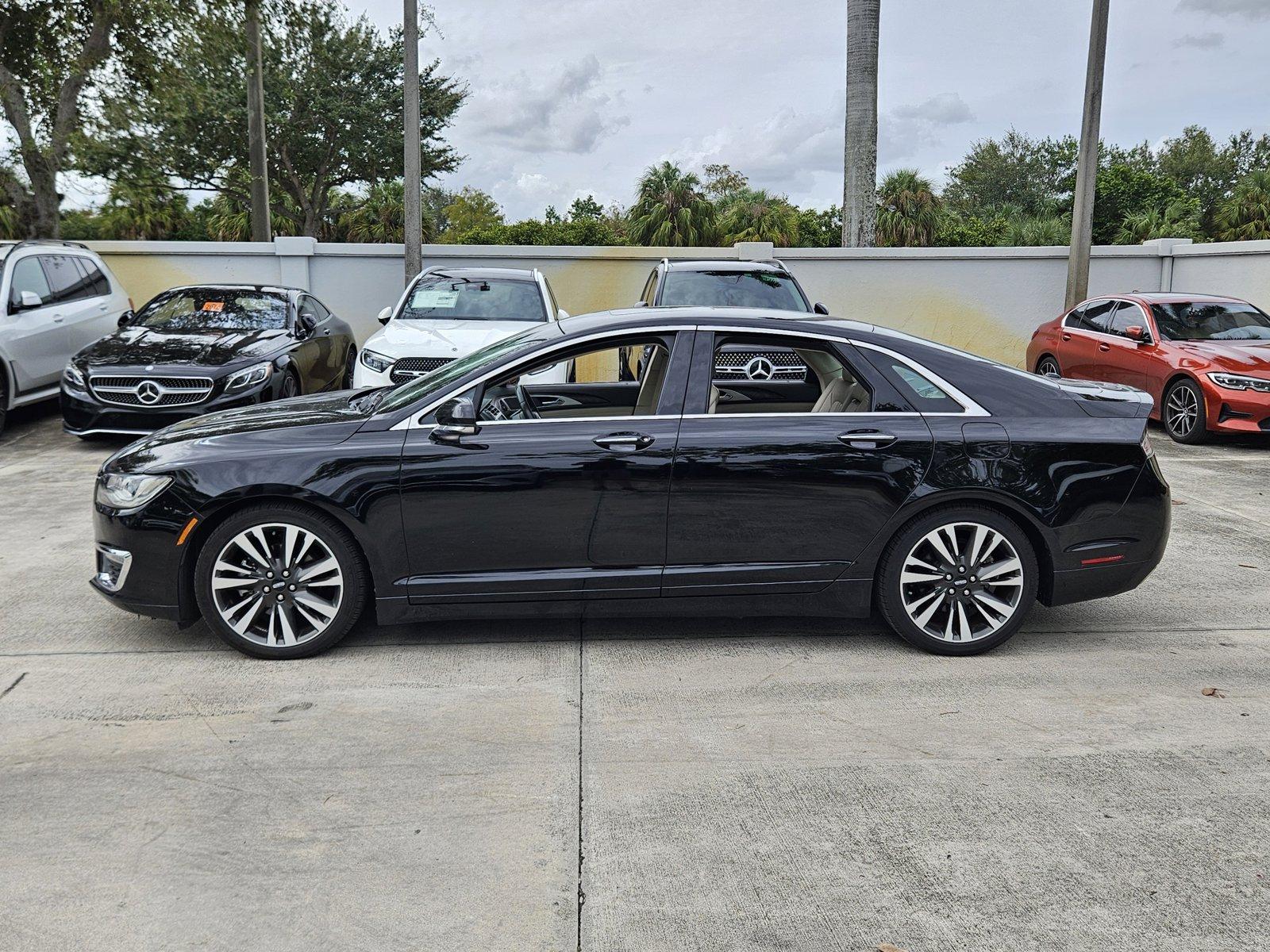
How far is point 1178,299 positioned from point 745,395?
900 cm

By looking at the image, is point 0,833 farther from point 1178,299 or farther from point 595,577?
point 1178,299

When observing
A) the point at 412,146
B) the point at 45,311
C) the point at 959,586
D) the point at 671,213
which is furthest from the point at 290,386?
the point at 671,213

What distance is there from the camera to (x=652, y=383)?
531 centimetres

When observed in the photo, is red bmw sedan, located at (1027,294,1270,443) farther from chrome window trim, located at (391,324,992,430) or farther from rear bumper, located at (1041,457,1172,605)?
chrome window trim, located at (391,324,992,430)

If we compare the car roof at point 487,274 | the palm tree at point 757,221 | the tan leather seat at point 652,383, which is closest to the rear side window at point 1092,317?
the car roof at point 487,274

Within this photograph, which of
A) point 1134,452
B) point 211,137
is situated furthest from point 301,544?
point 211,137

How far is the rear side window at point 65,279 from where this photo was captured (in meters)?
11.9

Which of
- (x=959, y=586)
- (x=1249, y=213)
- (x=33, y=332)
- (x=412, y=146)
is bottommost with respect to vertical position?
(x=959, y=586)

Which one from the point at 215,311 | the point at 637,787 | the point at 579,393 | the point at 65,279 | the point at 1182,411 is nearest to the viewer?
the point at 637,787

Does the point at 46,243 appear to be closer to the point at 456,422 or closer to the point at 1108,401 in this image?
the point at 456,422

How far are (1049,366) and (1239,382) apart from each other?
9.70ft

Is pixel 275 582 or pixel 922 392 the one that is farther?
pixel 922 392

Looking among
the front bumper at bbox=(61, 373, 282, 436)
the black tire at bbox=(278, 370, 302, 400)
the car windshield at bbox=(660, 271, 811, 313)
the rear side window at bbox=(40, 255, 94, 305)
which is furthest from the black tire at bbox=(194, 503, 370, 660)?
the rear side window at bbox=(40, 255, 94, 305)

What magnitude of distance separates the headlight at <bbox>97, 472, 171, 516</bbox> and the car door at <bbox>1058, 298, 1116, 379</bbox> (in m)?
10.7
